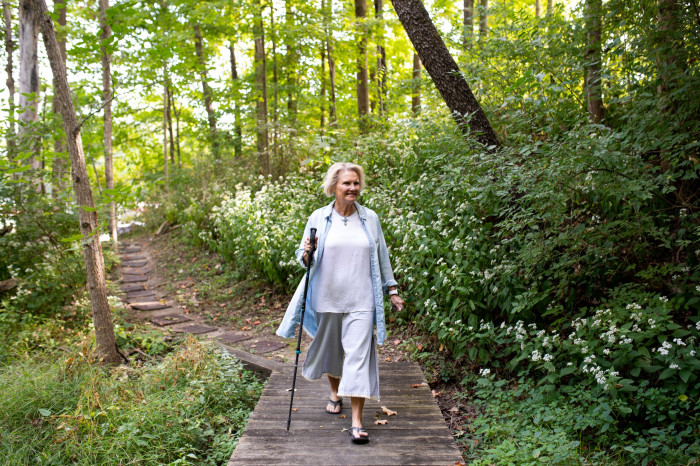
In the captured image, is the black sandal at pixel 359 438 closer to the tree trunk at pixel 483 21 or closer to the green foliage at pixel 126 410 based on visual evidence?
the green foliage at pixel 126 410

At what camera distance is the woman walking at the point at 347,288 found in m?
3.83

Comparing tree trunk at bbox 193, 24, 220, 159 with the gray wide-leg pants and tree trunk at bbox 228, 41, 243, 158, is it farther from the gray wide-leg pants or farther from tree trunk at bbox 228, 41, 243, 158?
the gray wide-leg pants

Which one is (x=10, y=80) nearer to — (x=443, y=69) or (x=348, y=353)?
(x=443, y=69)

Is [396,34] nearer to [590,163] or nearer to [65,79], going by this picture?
[65,79]

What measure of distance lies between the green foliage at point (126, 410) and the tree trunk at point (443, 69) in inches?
155

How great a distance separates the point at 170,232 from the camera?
14.7 meters

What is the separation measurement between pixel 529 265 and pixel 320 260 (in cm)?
181

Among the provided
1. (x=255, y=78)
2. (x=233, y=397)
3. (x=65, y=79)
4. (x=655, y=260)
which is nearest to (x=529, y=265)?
(x=655, y=260)

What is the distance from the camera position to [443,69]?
19.0 ft

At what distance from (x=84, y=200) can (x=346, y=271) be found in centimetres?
326

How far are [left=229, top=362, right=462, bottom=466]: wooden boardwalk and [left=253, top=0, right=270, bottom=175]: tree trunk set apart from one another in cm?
743

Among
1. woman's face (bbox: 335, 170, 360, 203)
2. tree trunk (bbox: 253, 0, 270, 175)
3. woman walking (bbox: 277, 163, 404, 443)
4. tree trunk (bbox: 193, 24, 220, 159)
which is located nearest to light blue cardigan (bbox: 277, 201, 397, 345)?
woman walking (bbox: 277, 163, 404, 443)

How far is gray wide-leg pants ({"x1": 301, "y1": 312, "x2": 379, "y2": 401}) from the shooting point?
12.1 ft

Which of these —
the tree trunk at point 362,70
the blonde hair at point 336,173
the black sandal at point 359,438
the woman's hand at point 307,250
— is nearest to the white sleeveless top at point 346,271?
the woman's hand at point 307,250
